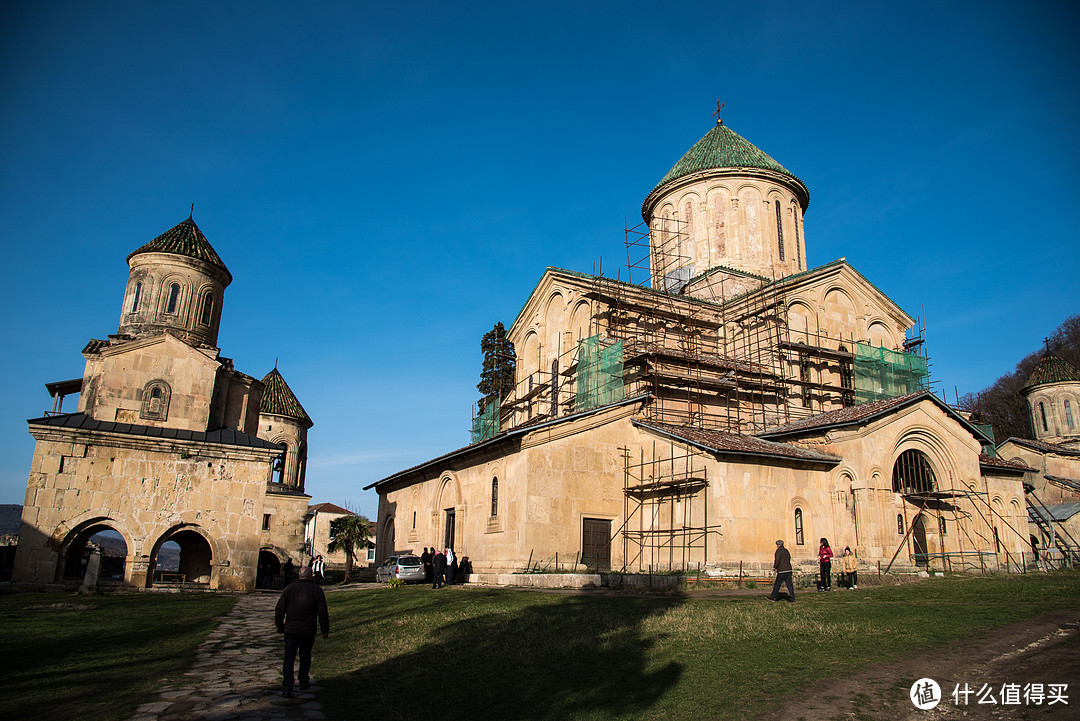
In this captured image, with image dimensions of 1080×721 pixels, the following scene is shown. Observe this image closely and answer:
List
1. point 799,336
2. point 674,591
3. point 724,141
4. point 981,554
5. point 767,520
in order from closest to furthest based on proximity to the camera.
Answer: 1. point 674,591
2. point 767,520
3. point 981,554
4. point 799,336
5. point 724,141

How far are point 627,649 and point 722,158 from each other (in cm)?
2593

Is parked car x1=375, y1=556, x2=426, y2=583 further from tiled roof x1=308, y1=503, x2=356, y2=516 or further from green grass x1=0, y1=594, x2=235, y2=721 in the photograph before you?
tiled roof x1=308, y1=503, x2=356, y2=516

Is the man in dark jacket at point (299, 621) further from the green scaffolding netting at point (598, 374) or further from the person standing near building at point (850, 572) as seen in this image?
the green scaffolding netting at point (598, 374)

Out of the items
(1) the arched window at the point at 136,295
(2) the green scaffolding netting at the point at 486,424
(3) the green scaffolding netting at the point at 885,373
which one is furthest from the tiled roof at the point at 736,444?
(1) the arched window at the point at 136,295

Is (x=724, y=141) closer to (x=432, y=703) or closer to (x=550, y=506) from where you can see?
(x=550, y=506)

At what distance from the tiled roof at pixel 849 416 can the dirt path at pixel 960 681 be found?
40.4ft

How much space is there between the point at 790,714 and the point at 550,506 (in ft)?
44.6

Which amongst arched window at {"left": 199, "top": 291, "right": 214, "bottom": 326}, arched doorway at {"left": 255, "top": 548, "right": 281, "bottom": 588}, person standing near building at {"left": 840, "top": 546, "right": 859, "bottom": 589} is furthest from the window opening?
person standing near building at {"left": 840, "top": 546, "right": 859, "bottom": 589}

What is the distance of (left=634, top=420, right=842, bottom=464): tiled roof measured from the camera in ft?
62.1

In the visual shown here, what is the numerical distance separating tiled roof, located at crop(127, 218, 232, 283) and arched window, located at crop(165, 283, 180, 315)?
1258mm

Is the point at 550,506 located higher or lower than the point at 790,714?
higher

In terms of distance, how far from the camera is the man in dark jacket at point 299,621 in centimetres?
741

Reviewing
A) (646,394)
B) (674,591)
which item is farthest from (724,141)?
(674,591)

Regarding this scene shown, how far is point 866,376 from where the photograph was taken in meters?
26.4
